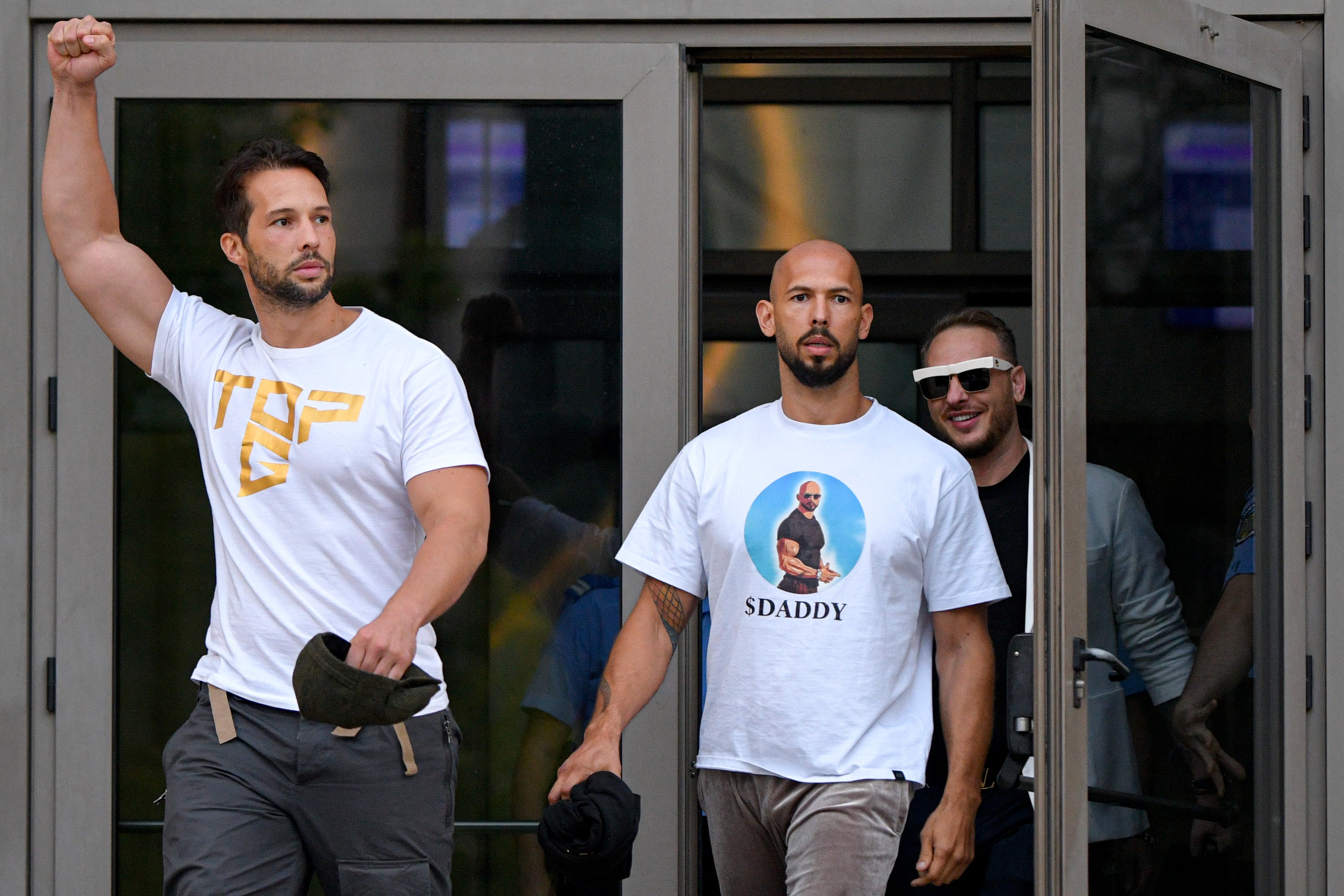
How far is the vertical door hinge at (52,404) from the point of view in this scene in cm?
382

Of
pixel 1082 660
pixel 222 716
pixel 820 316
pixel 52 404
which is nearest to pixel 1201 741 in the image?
pixel 1082 660

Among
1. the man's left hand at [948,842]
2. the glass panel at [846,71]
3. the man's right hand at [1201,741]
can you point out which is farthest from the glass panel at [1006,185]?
the man's left hand at [948,842]

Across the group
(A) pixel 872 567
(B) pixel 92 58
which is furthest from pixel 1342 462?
(B) pixel 92 58

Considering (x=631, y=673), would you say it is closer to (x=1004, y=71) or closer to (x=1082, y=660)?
(x=1082, y=660)

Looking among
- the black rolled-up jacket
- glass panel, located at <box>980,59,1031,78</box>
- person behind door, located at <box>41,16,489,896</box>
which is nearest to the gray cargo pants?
person behind door, located at <box>41,16,489,896</box>

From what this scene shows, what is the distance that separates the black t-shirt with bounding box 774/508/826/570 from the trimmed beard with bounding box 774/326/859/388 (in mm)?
322

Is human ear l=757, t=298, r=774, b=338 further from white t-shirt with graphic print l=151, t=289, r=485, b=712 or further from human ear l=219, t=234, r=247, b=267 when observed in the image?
human ear l=219, t=234, r=247, b=267

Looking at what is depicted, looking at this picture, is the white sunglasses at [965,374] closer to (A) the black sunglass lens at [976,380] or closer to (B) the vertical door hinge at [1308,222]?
(A) the black sunglass lens at [976,380]

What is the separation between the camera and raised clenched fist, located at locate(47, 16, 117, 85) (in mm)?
2891

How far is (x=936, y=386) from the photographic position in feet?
12.9

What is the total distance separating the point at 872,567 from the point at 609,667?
0.64 meters

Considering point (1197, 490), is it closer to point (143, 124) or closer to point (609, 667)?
point (609, 667)

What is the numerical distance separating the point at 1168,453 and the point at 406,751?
1.82 m

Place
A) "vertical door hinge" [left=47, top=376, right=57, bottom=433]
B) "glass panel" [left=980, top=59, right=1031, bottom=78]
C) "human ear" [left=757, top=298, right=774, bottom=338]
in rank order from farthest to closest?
1. "glass panel" [left=980, top=59, right=1031, bottom=78]
2. "vertical door hinge" [left=47, top=376, right=57, bottom=433]
3. "human ear" [left=757, top=298, right=774, bottom=338]
